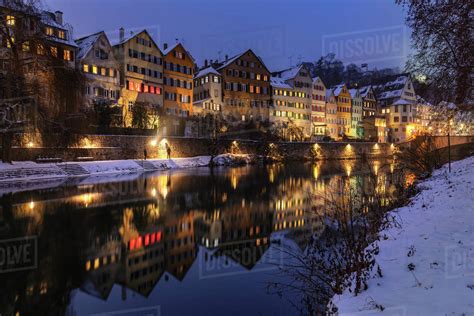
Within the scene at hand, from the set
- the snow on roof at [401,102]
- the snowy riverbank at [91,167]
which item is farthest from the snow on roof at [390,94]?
the snowy riverbank at [91,167]

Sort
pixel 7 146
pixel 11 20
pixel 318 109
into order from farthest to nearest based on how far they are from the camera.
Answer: pixel 318 109, pixel 7 146, pixel 11 20

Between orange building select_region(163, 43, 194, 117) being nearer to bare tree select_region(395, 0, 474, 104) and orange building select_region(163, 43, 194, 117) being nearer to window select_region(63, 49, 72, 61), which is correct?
window select_region(63, 49, 72, 61)

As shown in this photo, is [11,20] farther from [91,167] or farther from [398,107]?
[398,107]

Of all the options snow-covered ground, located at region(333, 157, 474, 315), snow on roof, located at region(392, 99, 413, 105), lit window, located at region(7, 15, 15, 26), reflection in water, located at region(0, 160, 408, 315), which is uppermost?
snow on roof, located at region(392, 99, 413, 105)

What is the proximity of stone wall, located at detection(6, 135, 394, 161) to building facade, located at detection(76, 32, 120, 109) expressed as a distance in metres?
7.69

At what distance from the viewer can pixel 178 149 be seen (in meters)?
49.3

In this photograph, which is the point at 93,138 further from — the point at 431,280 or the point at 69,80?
the point at 431,280

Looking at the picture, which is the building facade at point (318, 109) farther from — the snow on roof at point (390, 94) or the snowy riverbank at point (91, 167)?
the snowy riverbank at point (91, 167)

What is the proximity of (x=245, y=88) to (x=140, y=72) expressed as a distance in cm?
2188

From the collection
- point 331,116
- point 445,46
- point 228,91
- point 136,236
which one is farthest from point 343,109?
point 136,236

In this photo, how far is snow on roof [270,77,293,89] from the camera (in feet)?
238

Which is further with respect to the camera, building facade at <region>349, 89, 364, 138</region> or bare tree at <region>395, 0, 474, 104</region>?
building facade at <region>349, 89, 364, 138</region>

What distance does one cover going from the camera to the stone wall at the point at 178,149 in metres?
35.4

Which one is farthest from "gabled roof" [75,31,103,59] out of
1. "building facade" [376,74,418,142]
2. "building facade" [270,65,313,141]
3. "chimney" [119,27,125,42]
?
"building facade" [376,74,418,142]
